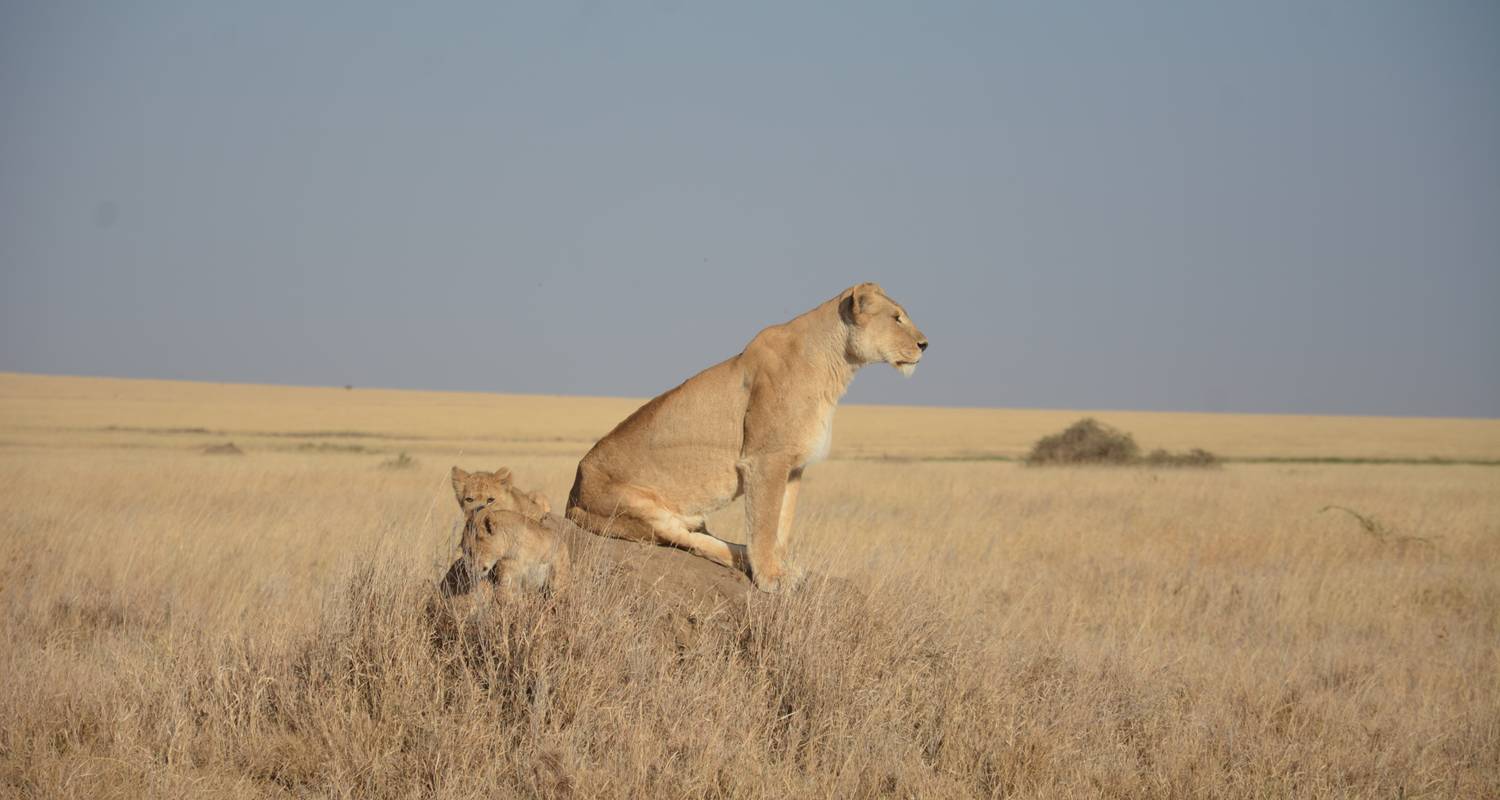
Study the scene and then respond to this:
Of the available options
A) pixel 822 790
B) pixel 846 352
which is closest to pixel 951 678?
pixel 822 790

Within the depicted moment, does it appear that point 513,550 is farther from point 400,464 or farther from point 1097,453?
point 1097,453

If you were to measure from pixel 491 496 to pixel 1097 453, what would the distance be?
36712 mm

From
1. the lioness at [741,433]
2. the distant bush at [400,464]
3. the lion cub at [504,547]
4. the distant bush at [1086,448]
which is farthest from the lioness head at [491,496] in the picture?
the distant bush at [1086,448]

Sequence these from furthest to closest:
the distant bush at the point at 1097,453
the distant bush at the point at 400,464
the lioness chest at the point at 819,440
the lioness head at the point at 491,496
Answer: the distant bush at the point at 1097,453
the distant bush at the point at 400,464
the lioness chest at the point at 819,440
the lioness head at the point at 491,496

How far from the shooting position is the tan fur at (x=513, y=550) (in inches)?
249

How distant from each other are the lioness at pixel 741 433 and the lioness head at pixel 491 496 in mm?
647

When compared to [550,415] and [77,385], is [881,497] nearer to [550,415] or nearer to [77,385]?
[550,415]

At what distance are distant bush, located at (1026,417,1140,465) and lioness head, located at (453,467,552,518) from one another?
3508cm

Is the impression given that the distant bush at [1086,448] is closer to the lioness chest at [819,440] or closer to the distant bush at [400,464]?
the distant bush at [400,464]

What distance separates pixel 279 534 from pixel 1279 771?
1251 cm

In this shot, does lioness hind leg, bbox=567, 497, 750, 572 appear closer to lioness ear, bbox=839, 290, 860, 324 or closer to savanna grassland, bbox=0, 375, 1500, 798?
savanna grassland, bbox=0, 375, 1500, 798

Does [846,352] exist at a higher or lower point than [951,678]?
higher

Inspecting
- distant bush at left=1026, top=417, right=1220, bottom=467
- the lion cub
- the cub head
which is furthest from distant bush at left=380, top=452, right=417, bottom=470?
the cub head

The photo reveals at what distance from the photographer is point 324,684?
6.61m
